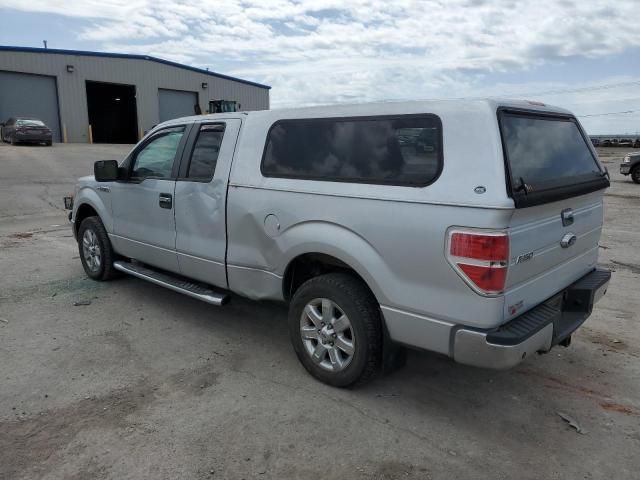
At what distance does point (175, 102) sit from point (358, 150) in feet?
119

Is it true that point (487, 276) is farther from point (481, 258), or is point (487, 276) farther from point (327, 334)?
point (327, 334)

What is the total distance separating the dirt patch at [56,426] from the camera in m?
2.74

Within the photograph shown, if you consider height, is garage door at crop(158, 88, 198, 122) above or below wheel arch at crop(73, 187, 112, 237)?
above

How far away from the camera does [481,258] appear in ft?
8.63

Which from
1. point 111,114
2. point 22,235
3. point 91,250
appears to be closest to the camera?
point 91,250

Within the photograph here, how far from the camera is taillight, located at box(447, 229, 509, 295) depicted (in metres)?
2.61

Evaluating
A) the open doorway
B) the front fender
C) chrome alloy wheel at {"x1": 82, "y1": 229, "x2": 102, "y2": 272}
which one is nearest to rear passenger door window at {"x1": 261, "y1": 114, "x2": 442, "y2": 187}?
the front fender

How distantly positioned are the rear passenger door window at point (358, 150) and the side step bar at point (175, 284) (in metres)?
1.17

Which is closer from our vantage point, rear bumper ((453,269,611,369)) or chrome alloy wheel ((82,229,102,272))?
rear bumper ((453,269,611,369))

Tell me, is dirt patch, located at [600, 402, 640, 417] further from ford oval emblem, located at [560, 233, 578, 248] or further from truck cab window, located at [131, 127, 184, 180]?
truck cab window, located at [131, 127, 184, 180]

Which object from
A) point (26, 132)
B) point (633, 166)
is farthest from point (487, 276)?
point (26, 132)

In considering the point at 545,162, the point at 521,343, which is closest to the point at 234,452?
the point at 521,343

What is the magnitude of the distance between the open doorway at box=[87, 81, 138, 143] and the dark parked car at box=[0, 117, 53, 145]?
1108cm

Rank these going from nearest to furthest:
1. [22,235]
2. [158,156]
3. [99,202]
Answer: [158,156] → [99,202] → [22,235]
